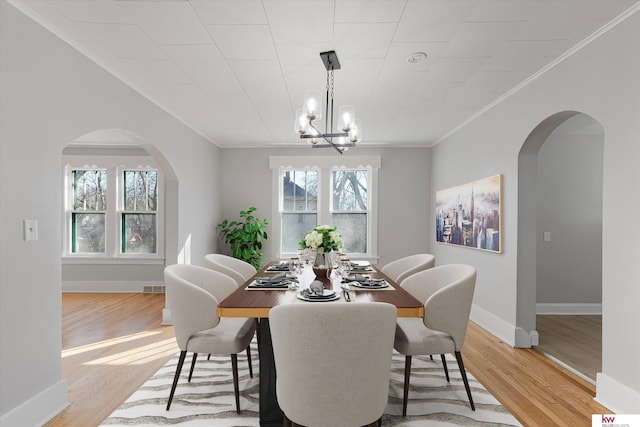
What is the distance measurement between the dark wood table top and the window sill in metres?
4.36

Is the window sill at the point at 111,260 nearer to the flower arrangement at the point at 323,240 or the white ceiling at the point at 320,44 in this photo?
the white ceiling at the point at 320,44

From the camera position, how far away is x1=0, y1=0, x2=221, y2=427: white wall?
2119 mm

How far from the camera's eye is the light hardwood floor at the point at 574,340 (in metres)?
3.30

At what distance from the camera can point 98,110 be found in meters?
3.03

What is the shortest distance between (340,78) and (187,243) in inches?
120

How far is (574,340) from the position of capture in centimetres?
391

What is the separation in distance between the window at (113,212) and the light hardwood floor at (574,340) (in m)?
5.73

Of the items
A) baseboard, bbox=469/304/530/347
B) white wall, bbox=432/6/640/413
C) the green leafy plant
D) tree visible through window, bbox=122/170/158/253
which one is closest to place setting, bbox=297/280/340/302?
white wall, bbox=432/6/640/413

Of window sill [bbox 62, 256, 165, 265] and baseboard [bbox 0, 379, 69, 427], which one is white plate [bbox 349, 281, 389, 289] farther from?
window sill [bbox 62, 256, 165, 265]

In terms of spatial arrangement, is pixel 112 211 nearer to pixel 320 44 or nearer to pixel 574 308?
pixel 320 44

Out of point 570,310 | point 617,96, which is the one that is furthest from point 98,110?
point 570,310

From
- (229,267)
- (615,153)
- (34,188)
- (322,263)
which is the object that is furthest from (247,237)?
(615,153)

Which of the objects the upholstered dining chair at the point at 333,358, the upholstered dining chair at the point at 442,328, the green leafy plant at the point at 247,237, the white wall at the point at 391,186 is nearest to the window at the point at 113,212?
the green leafy plant at the point at 247,237

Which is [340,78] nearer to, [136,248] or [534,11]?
[534,11]
